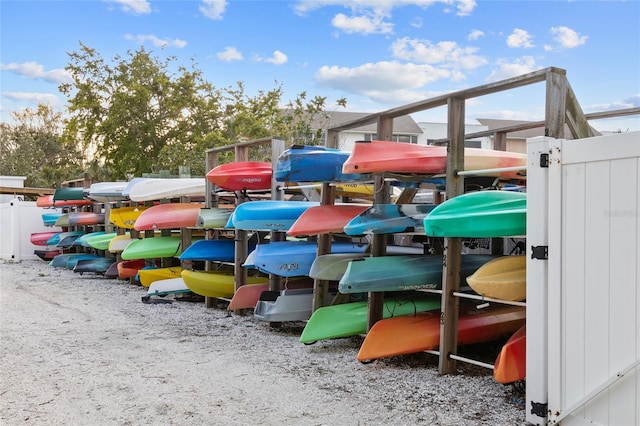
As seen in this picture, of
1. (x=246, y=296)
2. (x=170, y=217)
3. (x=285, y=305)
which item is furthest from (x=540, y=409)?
(x=170, y=217)

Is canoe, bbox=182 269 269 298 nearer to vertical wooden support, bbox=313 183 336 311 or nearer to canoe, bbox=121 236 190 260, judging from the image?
canoe, bbox=121 236 190 260

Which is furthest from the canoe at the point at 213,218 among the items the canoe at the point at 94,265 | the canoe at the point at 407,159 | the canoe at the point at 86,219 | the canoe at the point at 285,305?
the canoe at the point at 86,219

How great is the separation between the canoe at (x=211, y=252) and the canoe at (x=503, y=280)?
4143 millimetres

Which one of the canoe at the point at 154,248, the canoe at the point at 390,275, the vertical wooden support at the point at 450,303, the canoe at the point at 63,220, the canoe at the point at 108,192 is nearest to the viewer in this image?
the vertical wooden support at the point at 450,303

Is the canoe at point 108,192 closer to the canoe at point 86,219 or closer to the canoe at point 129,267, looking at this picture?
the canoe at point 86,219

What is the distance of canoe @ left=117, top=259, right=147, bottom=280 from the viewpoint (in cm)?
1041

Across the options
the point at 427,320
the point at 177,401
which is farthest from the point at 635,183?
the point at 177,401

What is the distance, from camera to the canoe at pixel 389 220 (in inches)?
197

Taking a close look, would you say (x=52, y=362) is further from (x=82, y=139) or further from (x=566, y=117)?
(x=82, y=139)

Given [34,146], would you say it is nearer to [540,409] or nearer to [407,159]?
[407,159]

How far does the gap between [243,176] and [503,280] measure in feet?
13.9

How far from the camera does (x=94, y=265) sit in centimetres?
1172

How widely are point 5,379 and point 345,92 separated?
49.4 ft

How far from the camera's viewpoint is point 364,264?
4879mm
